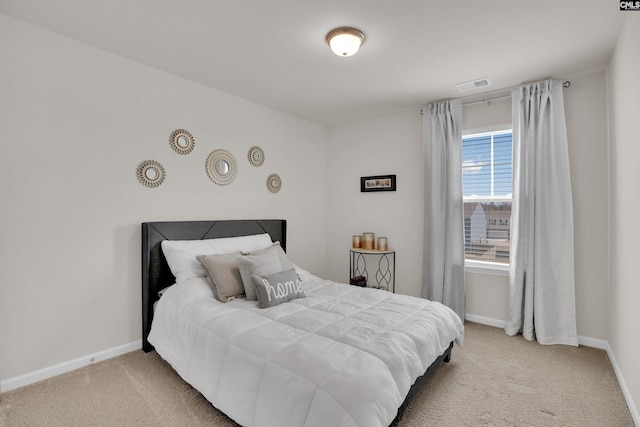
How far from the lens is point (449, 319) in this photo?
97.0 inches

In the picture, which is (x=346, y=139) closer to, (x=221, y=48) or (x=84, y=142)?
(x=221, y=48)

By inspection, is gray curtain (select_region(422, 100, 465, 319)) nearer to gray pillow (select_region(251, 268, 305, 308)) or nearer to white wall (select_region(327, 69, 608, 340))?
white wall (select_region(327, 69, 608, 340))

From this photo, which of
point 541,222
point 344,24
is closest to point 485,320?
point 541,222

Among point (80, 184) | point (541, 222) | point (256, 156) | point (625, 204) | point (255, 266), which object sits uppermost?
point (256, 156)

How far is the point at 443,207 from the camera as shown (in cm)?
366

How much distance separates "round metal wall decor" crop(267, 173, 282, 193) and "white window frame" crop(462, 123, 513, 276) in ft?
7.39

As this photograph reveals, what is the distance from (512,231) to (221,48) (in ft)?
10.4

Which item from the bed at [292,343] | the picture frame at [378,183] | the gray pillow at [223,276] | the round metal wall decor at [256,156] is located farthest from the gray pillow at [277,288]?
the picture frame at [378,183]

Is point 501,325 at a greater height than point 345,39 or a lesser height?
lesser

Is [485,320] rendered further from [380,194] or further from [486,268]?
[380,194]

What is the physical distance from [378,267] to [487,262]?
134cm

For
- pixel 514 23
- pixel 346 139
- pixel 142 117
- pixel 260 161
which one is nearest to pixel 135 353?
pixel 142 117

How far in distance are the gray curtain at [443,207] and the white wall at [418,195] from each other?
185 millimetres

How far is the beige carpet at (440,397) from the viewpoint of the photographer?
192 cm
